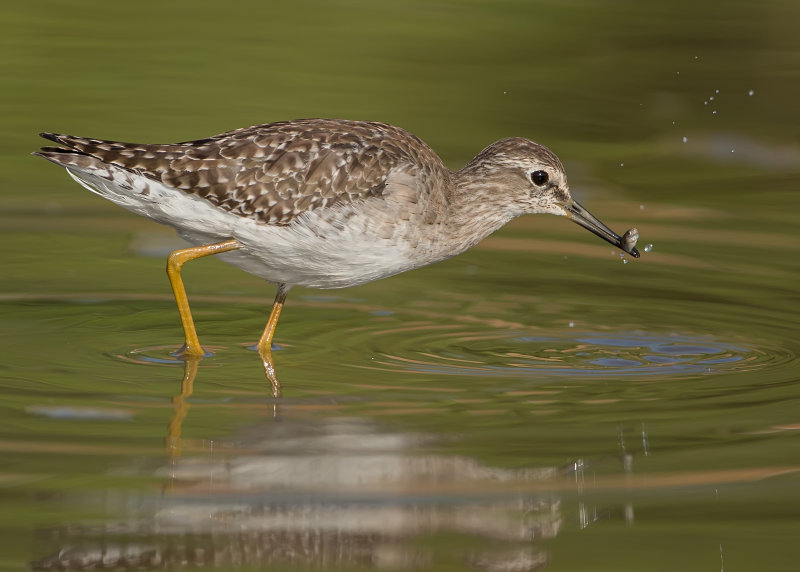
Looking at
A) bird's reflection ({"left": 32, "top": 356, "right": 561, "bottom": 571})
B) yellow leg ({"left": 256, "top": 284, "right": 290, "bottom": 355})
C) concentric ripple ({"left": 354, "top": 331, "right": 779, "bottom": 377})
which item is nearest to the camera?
bird's reflection ({"left": 32, "top": 356, "right": 561, "bottom": 571})

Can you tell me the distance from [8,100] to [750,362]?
10870 millimetres

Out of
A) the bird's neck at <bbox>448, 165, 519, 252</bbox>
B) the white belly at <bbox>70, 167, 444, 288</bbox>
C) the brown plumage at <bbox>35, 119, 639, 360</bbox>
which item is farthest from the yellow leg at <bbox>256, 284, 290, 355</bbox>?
the bird's neck at <bbox>448, 165, 519, 252</bbox>

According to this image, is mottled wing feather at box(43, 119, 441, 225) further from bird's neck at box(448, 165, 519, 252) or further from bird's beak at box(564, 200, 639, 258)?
bird's beak at box(564, 200, 639, 258)

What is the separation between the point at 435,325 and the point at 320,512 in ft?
15.0

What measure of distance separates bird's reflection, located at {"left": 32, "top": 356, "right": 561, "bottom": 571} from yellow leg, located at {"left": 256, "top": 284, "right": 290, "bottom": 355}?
7.64 ft

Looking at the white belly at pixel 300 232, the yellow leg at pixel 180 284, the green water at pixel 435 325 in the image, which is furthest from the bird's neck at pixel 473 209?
the yellow leg at pixel 180 284

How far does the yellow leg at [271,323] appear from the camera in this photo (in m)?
11.7

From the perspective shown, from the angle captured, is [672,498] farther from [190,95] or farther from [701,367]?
[190,95]

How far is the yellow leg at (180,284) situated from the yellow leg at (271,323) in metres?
0.48

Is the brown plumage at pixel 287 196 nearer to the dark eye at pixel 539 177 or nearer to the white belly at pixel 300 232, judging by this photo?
Answer: the white belly at pixel 300 232

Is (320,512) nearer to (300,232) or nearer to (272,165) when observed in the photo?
(300,232)

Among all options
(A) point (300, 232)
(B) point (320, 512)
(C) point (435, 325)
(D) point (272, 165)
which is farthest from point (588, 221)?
(B) point (320, 512)

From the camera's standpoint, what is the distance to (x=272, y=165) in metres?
11.5

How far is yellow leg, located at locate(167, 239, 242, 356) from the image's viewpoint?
1138 cm
